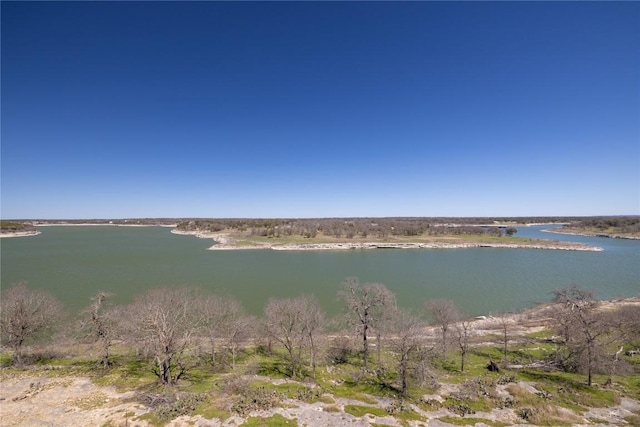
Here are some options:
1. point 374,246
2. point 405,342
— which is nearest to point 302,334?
point 405,342

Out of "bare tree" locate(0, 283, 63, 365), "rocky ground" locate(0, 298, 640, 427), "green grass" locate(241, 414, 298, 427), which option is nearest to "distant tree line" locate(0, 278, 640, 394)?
"bare tree" locate(0, 283, 63, 365)

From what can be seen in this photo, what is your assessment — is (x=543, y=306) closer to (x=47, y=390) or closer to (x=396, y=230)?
(x=47, y=390)

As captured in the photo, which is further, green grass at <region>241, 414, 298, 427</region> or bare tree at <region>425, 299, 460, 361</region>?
bare tree at <region>425, 299, 460, 361</region>

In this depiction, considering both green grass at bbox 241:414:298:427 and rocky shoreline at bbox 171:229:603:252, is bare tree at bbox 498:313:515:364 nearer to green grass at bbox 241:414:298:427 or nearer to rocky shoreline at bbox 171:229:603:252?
green grass at bbox 241:414:298:427

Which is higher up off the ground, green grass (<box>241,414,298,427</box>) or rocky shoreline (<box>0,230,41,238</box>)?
rocky shoreline (<box>0,230,41,238</box>)

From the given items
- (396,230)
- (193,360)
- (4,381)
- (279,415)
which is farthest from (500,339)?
(396,230)

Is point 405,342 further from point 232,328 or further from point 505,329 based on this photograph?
point 232,328
